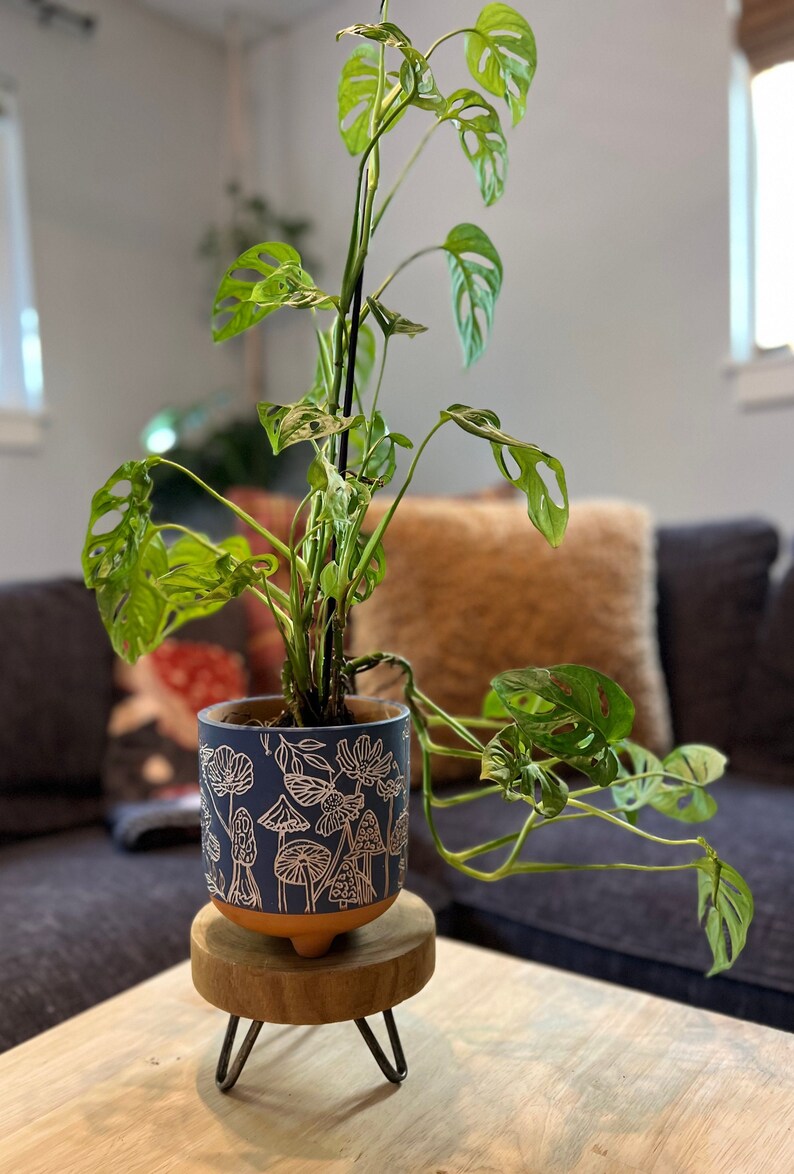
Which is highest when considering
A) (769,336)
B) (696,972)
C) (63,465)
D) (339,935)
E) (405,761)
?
(769,336)

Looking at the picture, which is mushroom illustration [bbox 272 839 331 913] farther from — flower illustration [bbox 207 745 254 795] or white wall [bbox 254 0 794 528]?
white wall [bbox 254 0 794 528]

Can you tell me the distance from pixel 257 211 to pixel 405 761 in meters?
2.66

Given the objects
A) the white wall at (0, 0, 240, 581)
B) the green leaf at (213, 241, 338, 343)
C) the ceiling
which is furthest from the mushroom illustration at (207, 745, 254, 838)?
the ceiling

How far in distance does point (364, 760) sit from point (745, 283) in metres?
1.91

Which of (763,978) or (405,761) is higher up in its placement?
(405,761)

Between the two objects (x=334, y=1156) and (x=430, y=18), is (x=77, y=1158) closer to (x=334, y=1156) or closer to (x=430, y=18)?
(x=334, y=1156)

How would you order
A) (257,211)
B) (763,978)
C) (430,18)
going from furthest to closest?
(257,211) → (430,18) → (763,978)

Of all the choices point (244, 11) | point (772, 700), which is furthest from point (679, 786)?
point (244, 11)

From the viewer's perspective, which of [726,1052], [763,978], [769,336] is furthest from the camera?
[769,336]

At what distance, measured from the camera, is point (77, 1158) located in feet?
1.68

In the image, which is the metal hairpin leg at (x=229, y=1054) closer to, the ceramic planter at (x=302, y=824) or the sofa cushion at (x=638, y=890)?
the ceramic planter at (x=302, y=824)

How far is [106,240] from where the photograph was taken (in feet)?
8.83

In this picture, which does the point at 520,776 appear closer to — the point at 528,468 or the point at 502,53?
the point at 528,468

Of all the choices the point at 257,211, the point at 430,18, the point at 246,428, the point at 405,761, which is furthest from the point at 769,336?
the point at 405,761
